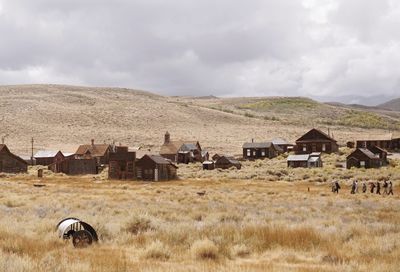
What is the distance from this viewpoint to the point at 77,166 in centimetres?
7231

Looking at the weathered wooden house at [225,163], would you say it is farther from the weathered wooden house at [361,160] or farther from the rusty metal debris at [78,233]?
the rusty metal debris at [78,233]

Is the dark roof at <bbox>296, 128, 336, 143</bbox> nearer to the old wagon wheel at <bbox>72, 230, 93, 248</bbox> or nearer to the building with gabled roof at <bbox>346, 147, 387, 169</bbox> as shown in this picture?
the building with gabled roof at <bbox>346, 147, 387, 169</bbox>

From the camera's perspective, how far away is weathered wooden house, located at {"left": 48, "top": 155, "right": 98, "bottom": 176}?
7181 centimetres

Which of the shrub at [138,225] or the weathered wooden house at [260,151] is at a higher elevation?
the weathered wooden house at [260,151]

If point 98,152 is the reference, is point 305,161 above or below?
below

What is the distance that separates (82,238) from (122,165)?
4883 cm

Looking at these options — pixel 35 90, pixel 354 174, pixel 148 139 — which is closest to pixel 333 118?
pixel 148 139

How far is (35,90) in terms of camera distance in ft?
601

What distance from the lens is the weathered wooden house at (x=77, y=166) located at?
71812 mm

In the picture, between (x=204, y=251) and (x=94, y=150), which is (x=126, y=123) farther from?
(x=204, y=251)

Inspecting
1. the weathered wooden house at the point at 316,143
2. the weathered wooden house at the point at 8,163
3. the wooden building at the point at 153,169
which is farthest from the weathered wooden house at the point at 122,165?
the weathered wooden house at the point at 316,143

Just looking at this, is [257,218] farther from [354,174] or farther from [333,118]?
[333,118]

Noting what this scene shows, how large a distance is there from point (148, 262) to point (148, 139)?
10617 centimetres

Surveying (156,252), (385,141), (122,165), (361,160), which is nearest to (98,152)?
(122,165)
